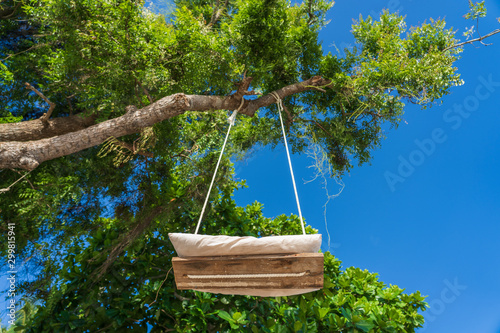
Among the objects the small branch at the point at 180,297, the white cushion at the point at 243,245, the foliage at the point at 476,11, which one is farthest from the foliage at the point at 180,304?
the foliage at the point at 476,11

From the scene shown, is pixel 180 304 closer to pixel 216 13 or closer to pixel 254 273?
pixel 254 273

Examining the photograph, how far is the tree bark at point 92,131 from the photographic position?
7.18 ft

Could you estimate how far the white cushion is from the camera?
1.57 meters

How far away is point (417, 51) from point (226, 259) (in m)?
2.75

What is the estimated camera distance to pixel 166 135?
138 inches

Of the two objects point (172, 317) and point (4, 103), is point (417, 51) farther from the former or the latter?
point (4, 103)

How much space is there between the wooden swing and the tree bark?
116 centimetres

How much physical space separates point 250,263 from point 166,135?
2.27 m

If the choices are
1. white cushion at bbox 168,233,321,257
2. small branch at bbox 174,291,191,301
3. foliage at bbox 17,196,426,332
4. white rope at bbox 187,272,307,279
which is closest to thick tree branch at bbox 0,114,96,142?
foliage at bbox 17,196,426,332

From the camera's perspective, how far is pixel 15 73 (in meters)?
3.54

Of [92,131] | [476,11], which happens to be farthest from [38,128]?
[476,11]

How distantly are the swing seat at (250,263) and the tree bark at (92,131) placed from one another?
1166 millimetres

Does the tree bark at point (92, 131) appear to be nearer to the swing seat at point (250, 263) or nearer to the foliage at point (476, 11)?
the swing seat at point (250, 263)

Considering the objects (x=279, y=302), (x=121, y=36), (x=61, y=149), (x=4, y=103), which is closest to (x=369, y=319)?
(x=279, y=302)
